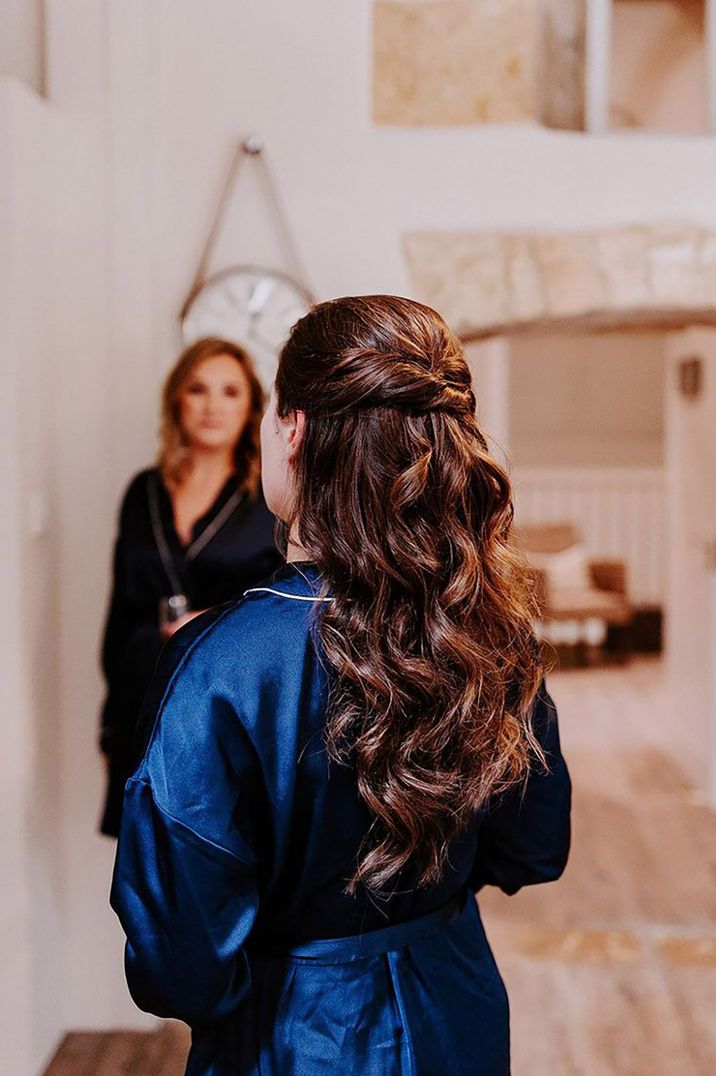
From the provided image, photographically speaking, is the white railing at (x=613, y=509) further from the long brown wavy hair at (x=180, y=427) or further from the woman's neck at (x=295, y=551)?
the woman's neck at (x=295, y=551)

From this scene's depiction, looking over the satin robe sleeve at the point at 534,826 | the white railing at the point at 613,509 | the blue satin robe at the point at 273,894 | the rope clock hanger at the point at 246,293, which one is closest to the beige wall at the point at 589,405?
the white railing at the point at 613,509

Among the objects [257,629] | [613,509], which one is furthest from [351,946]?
[613,509]

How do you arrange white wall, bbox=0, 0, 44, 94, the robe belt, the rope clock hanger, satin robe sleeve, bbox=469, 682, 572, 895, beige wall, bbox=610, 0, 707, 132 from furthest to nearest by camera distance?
1. beige wall, bbox=610, 0, 707, 132
2. the rope clock hanger
3. white wall, bbox=0, 0, 44, 94
4. satin robe sleeve, bbox=469, 682, 572, 895
5. the robe belt

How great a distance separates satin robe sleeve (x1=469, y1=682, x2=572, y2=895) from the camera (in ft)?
4.63

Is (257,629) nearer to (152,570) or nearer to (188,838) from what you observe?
(188,838)

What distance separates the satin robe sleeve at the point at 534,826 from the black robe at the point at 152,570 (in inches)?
56.8

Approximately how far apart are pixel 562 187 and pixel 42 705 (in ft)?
6.03

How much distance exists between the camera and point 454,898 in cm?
142

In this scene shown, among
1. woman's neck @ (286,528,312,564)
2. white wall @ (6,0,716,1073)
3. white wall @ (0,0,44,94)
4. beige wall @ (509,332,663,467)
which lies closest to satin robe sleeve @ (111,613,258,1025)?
woman's neck @ (286,528,312,564)

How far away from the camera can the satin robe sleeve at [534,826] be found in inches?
55.6

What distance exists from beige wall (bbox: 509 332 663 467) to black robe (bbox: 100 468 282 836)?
18.7 feet

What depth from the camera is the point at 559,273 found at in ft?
10.4

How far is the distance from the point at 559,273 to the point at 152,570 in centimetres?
130

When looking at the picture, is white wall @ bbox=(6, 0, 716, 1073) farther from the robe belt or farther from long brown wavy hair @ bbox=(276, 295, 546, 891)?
long brown wavy hair @ bbox=(276, 295, 546, 891)
